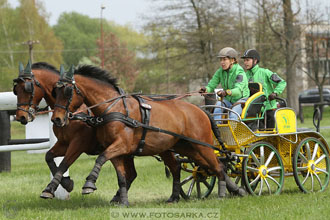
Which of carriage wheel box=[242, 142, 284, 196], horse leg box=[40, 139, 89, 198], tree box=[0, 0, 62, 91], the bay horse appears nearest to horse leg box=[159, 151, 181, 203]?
the bay horse

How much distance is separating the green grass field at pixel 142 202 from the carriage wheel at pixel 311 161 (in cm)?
28

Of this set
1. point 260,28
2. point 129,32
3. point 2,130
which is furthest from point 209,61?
point 129,32

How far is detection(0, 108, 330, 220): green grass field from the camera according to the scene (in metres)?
7.23

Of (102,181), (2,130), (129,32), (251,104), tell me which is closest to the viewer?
(251,104)

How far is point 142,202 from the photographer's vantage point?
8.89 m

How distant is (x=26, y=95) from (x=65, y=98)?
53cm

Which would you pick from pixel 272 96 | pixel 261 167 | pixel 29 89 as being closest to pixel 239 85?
pixel 272 96

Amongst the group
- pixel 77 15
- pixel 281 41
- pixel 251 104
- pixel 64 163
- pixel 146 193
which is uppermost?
pixel 77 15

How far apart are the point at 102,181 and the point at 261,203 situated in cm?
414

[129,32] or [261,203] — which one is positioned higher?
[129,32]

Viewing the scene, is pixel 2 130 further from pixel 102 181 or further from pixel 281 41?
pixel 281 41

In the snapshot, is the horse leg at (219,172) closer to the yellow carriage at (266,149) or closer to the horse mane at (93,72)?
the yellow carriage at (266,149)

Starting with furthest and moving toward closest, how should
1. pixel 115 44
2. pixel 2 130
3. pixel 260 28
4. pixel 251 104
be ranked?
pixel 115 44 < pixel 260 28 < pixel 2 130 < pixel 251 104

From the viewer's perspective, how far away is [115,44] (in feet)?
207
